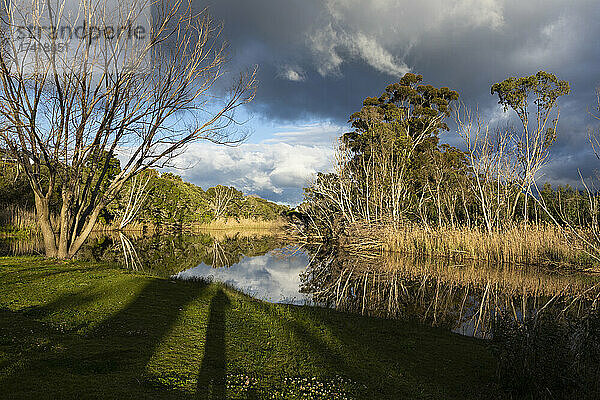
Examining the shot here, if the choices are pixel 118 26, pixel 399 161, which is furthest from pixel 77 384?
pixel 399 161

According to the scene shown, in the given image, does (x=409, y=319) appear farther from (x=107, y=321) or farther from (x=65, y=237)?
(x=65, y=237)

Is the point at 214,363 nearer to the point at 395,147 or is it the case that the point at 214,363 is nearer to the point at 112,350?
the point at 112,350

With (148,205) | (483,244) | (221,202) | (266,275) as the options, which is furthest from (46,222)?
(221,202)

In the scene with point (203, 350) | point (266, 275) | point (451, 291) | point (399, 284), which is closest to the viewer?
point (203, 350)

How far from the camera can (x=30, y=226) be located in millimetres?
25219

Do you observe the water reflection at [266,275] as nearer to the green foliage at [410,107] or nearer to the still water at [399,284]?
the still water at [399,284]

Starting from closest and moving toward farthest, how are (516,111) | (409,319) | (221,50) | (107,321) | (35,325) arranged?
(35,325), (107,321), (409,319), (221,50), (516,111)

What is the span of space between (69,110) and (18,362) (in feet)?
31.5

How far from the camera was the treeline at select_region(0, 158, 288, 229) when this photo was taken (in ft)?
85.8

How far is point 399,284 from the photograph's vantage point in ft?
43.8

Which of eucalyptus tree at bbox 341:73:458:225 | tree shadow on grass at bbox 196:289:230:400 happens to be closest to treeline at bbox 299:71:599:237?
eucalyptus tree at bbox 341:73:458:225

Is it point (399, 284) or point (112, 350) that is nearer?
point (112, 350)

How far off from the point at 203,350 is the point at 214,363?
46cm

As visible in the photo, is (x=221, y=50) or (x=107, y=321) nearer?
(x=107, y=321)
